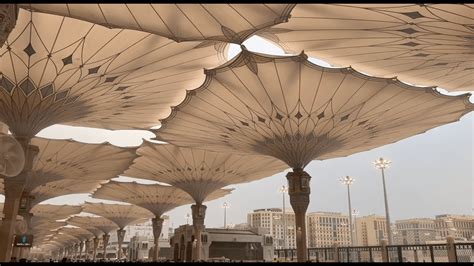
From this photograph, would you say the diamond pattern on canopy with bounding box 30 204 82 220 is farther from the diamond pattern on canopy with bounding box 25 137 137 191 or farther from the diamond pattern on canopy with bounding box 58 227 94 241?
the diamond pattern on canopy with bounding box 58 227 94 241

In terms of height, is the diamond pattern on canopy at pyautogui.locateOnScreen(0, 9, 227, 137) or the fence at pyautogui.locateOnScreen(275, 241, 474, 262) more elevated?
the diamond pattern on canopy at pyautogui.locateOnScreen(0, 9, 227, 137)

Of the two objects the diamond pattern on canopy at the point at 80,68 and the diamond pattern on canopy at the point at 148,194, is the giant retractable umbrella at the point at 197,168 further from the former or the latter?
the diamond pattern on canopy at the point at 80,68

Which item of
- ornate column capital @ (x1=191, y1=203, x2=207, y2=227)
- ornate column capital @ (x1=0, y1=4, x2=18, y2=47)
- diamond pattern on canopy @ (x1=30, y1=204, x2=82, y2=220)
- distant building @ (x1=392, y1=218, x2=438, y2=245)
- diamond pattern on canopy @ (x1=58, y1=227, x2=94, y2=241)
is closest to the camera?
ornate column capital @ (x1=0, y1=4, x2=18, y2=47)

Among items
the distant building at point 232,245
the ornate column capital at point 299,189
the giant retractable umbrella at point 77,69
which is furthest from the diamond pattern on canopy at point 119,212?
the giant retractable umbrella at point 77,69

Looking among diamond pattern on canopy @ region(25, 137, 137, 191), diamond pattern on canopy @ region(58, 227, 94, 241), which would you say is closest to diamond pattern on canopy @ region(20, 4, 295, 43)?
diamond pattern on canopy @ region(25, 137, 137, 191)

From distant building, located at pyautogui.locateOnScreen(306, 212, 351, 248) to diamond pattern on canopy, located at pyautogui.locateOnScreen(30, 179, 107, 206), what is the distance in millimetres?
64710

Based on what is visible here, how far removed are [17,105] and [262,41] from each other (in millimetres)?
11246

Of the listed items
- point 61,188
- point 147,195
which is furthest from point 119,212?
point 61,188

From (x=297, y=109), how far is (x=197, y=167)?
15512 mm

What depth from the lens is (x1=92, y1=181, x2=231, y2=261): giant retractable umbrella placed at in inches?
1663

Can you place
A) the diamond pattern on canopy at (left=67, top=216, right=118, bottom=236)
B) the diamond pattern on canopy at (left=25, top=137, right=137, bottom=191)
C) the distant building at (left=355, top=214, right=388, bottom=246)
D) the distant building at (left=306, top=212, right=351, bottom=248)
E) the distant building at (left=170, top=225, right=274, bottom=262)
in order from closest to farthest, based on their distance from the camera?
the diamond pattern on canopy at (left=25, top=137, right=137, bottom=191) < the distant building at (left=170, top=225, right=274, bottom=262) < the diamond pattern on canopy at (left=67, top=216, right=118, bottom=236) < the distant building at (left=306, top=212, right=351, bottom=248) < the distant building at (left=355, top=214, right=388, bottom=246)

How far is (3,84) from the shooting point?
15477mm

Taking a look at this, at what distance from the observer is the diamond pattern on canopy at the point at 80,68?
1362 cm

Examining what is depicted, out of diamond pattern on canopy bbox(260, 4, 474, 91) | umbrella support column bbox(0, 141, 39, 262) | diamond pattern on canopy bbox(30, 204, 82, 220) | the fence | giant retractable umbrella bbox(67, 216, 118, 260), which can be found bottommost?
the fence
